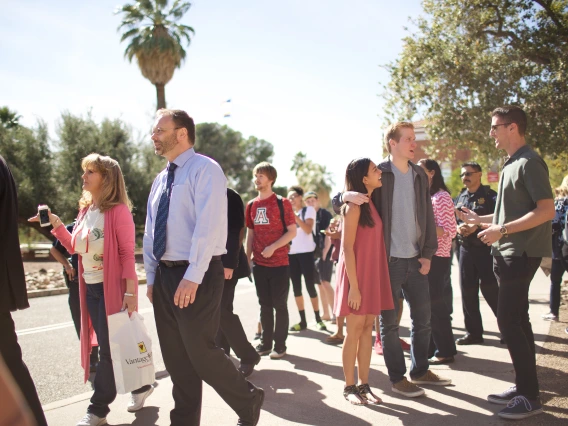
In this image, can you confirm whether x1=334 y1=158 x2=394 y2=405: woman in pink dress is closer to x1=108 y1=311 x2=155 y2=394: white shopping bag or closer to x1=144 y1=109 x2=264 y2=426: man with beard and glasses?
x1=144 y1=109 x2=264 y2=426: man with beard and glasses

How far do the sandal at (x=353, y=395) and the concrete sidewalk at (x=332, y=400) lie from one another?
0.05 m

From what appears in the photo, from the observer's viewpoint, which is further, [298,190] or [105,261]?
[298,190]

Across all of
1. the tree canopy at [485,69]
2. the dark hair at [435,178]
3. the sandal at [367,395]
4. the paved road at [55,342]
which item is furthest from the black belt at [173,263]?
the tree canopy at [485,69]

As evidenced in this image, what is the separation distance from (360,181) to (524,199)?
4.08 ft

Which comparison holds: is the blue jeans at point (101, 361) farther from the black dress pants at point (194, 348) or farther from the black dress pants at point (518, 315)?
the black dress pants at point (518, 315)

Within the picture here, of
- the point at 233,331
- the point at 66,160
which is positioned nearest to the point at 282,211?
the point at 233,331

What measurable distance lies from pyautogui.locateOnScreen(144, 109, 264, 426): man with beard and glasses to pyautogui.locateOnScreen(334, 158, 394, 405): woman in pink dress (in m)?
1.04

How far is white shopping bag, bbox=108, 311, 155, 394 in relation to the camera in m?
4.14

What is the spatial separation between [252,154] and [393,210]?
72842mm

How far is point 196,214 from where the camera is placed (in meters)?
3.56

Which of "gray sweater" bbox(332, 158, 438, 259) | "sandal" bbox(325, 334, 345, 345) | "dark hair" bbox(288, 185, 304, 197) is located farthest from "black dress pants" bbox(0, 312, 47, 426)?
"dark hair" bbox(288, 185, 304, 197)

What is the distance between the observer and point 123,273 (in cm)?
442

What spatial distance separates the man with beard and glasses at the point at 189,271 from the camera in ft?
11.6

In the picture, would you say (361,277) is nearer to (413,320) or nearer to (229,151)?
(413,320)
